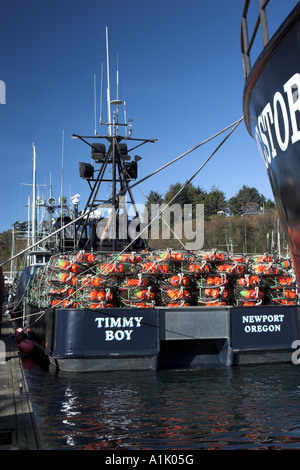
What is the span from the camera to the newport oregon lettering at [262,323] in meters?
11.3

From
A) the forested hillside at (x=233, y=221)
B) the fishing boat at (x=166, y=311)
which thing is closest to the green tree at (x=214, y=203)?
the forested hillside at (x=233, y=221)

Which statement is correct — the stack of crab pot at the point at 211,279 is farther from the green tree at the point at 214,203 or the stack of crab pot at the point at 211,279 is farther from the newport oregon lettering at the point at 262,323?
the green tree at the point at 214,203

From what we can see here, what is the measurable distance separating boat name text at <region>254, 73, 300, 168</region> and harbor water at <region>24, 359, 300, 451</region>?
4.02 meters

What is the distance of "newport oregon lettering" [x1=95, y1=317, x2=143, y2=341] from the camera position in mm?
10664

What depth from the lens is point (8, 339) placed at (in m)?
14.7

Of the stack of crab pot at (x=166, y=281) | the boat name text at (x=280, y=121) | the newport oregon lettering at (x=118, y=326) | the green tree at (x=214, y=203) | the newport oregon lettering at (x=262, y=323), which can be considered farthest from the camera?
the green tree at (x=214, y=203)

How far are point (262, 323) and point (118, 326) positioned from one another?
3.57m

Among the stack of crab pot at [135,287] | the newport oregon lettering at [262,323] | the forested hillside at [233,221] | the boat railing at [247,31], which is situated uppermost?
the forested hillside at [233,221]

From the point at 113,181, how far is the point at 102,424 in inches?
386

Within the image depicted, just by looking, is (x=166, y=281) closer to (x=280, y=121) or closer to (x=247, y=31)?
(x=247, y=31)

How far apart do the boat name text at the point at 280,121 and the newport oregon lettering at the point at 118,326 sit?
6.33m

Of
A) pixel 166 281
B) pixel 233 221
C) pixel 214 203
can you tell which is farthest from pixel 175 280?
Answer: pixel 214 203

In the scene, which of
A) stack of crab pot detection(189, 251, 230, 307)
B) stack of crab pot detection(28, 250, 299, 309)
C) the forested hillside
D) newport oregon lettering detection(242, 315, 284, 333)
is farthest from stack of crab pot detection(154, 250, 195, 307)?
the forested hillside
